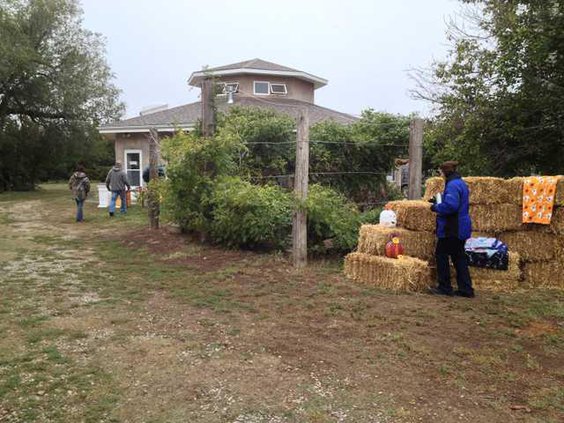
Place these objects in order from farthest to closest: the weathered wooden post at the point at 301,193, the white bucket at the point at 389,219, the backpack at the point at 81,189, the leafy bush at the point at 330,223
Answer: the backpack at the point at 81,189
the leafy bush at the point at 330,223
the weathered wooden post at the point at 301,193
the white bucket at the point at 389,219

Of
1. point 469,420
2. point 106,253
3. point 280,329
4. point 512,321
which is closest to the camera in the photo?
point 469,420

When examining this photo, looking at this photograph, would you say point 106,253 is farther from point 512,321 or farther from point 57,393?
point 512,321

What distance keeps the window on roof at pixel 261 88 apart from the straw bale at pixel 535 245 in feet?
53.2

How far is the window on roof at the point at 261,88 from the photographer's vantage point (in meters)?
21.7

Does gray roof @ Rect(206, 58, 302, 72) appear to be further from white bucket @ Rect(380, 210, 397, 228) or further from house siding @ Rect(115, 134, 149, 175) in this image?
white bucket @ Rect(380, 210, 397, 228)

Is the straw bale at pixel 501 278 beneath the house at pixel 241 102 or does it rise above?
beneath

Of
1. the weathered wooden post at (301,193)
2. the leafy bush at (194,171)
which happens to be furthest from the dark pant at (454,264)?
the leafy bush at (194,171)

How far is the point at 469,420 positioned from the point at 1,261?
25.0 ft

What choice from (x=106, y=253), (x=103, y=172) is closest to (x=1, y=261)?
(x=106, y=253)

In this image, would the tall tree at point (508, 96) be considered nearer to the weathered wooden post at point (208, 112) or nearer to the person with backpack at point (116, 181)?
the weathered wooden post at point (208, 112)

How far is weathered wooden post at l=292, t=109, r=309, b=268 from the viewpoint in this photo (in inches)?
301

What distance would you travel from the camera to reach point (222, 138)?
9078 mm

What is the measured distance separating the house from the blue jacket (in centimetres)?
1281

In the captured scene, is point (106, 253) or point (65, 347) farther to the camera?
point (106, 253)
